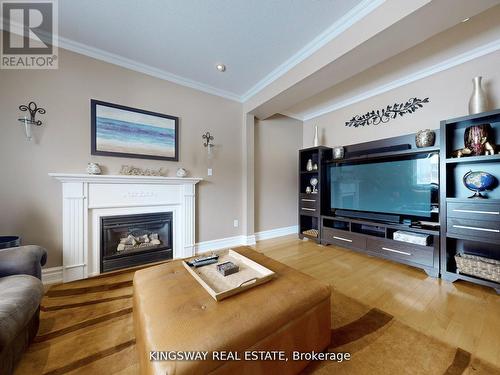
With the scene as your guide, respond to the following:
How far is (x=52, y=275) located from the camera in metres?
1.95

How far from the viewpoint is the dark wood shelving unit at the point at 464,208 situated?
68.0 inches

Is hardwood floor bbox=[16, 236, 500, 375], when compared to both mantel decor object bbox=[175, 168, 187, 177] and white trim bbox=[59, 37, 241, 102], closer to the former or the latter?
mantel decor object bbox=[175, 168, 187, 177]

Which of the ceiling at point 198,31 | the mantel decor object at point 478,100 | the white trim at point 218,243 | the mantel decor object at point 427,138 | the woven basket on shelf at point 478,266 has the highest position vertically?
the ceiling at point 198,31

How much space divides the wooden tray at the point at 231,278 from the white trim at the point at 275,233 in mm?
2127

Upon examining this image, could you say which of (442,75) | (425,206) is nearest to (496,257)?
(425,206)

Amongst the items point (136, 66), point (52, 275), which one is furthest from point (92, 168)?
point (136, 66)

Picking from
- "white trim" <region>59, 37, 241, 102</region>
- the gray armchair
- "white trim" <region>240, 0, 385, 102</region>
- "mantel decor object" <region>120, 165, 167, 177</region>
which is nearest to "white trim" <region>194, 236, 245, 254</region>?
"mantel decor object" <region>120, 165, 167, 177</region>

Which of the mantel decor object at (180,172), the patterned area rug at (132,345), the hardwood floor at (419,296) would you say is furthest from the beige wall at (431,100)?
the mantel decor object at (180,172)

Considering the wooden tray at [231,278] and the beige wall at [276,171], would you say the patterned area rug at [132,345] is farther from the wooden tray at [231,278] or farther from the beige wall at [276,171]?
the beige wall at [276,171]

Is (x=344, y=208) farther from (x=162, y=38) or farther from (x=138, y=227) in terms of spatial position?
(x=162, y=38)

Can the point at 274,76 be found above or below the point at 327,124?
above

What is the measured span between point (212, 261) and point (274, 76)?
8.20 feet

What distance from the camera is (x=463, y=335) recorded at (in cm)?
124

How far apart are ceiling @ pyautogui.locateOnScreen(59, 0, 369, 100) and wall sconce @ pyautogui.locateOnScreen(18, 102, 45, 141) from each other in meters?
0.77
